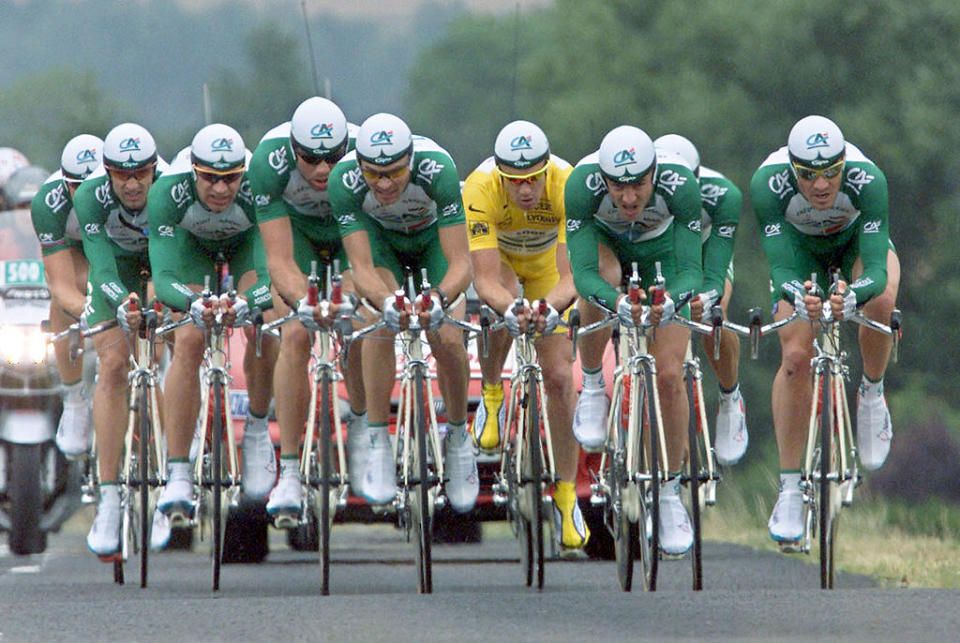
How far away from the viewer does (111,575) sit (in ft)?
44.5

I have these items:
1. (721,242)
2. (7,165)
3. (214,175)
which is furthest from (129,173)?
(7,165)

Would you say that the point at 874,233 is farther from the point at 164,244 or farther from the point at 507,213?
the point at 164,244

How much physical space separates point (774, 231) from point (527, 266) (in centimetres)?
180

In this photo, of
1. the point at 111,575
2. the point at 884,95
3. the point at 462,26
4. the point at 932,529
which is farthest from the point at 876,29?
the point at 462,26

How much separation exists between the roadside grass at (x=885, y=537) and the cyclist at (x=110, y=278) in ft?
13.9

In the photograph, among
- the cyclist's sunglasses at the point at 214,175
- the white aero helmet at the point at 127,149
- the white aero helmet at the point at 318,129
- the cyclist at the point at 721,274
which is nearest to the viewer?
the white aero helmet at the point at 318,129

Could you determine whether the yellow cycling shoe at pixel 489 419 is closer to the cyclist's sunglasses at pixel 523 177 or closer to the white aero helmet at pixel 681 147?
the cyclist's sunglasses at pixel 523 177

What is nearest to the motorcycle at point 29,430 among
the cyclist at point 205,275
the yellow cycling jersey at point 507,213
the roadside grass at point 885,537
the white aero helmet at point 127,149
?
the white aero helmet at point 127,149

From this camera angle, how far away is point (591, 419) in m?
11.8

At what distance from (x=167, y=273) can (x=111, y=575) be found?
246 cm

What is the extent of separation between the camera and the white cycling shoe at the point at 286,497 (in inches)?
458

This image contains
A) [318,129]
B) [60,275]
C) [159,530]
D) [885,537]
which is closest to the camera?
[318,129]

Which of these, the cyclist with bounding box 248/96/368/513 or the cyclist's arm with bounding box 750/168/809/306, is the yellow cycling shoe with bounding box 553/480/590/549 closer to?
the cyclist with bounding box 248/96/368/513

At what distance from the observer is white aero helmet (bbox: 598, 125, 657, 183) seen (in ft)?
36.3
